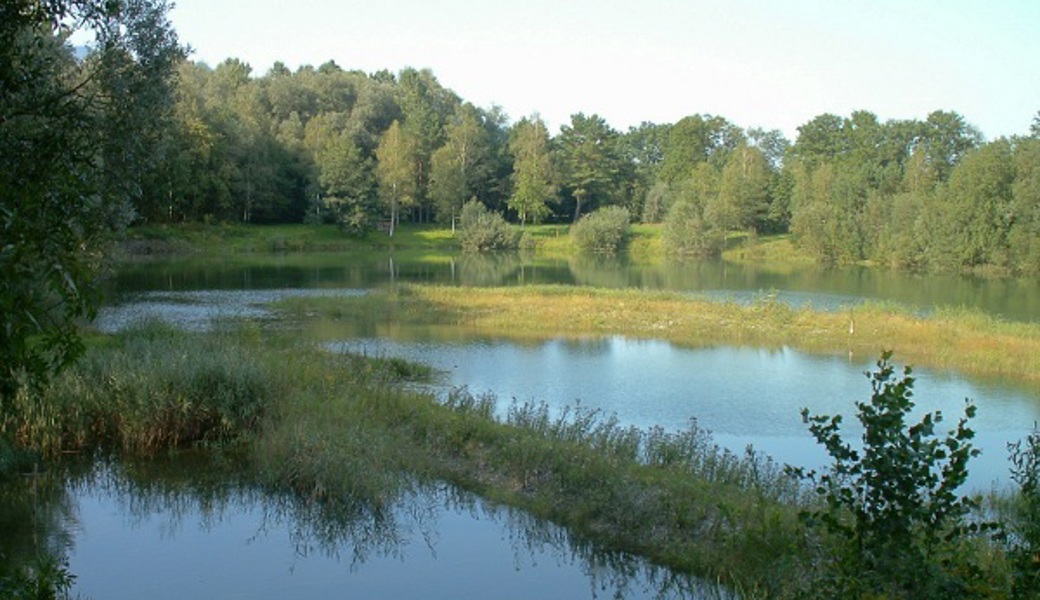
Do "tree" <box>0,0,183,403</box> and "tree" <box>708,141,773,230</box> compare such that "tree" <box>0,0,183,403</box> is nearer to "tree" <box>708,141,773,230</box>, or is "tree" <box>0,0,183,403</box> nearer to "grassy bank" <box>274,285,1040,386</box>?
"grassy bank" <box>274,285,1040,386</box>

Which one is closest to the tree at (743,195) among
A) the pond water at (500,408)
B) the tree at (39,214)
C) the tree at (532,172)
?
the tree at (532,172)

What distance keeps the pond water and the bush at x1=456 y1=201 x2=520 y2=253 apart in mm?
32903

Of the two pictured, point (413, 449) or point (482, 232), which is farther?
point (482, 232)

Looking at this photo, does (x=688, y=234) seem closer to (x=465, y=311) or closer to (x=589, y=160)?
(x=589, y=160)

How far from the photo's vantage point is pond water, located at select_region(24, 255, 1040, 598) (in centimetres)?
1070

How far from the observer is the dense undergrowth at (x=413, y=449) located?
1113 centimetres

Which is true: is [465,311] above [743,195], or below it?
below

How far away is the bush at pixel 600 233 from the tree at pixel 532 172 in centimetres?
781

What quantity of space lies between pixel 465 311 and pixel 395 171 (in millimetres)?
53214

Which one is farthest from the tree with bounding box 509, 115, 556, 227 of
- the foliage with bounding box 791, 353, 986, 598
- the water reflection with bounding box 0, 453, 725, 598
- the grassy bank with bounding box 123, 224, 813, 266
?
the foliage with bounding box 791, 353, 986, 598

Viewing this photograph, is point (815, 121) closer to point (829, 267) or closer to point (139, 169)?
point (829, 267)

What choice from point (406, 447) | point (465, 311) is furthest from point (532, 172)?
point (406, 447)

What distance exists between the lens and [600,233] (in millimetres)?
92438

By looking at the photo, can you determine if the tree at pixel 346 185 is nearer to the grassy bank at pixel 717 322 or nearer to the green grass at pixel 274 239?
the green grass at pixel 274 239
